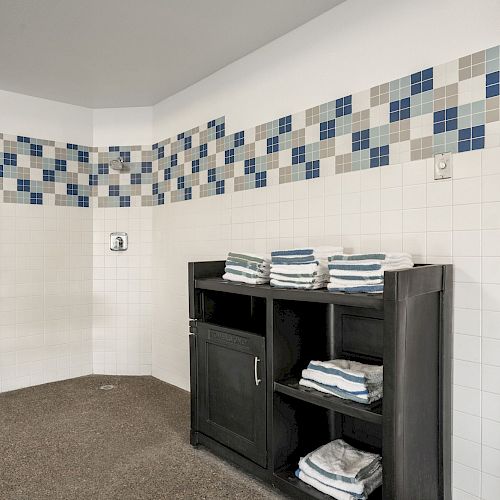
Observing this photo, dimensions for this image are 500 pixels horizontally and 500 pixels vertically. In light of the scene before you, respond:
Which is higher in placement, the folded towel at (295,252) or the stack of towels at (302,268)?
the folded towel at (295,252)

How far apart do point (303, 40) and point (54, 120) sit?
2342 mm

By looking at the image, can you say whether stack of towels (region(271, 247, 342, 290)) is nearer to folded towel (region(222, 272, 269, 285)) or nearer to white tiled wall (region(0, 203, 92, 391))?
folded towel (region(222, 272, 269, 285))

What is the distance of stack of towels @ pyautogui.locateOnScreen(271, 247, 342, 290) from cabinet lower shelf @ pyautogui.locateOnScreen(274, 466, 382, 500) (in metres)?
0.86

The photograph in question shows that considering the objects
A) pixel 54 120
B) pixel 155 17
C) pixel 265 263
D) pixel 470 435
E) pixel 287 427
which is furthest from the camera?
pixel 54 120

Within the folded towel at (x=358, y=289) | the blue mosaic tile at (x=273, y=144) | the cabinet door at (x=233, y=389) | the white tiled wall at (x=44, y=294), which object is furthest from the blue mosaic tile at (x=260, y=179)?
the white tiled wall at (x=44, y=294)

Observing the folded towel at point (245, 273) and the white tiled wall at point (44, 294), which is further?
the white tiled wall at point (44, 294)

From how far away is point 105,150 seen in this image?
3990 mm

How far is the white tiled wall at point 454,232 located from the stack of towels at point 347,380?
375 mm

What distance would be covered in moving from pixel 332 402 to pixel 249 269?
0.80 meters

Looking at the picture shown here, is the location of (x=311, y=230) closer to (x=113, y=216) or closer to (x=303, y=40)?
(x=303, y=40)

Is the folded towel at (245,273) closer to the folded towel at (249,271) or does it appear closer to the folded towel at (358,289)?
the folded towel at (249,271)

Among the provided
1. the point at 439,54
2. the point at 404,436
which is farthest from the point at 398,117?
the point at 404,436

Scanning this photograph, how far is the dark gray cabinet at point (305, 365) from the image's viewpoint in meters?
1.62

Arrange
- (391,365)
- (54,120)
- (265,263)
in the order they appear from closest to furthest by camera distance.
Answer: (391,365), (265,263), (54,120)
